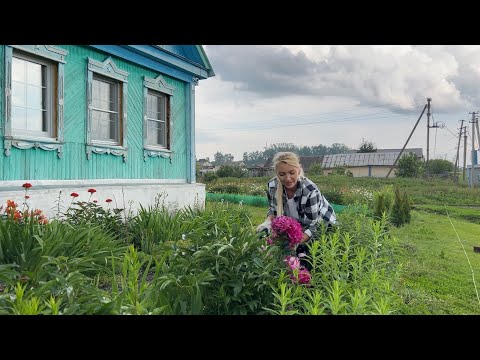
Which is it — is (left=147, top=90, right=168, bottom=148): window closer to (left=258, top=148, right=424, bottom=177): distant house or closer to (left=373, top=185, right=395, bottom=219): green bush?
(left=258, top=148, right=424, bottom=177): distant house

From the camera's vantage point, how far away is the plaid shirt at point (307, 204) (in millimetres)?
2176

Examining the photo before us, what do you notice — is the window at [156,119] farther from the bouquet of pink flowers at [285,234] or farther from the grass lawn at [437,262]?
the bouquet of pink flowers at [285,234]

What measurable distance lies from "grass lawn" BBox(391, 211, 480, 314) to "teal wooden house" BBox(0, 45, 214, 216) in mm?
3035

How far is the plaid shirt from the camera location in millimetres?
2176

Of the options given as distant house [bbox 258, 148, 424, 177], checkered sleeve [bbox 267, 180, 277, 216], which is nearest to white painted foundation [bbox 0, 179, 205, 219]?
distant house [bbox 258, 148, 424, 177]

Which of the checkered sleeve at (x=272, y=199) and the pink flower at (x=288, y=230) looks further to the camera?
the checkered sleeve at (x=272, y=199)

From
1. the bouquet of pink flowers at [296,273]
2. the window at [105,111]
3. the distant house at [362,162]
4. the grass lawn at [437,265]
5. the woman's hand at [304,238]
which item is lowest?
the grass lawn at [437,265]

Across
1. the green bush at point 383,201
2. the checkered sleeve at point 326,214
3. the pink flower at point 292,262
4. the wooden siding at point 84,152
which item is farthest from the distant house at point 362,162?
the pink flower at point 292,262

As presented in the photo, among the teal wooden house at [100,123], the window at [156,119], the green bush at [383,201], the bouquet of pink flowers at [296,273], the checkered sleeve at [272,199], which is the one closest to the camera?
the bouquet of pink flowers at [296,273]

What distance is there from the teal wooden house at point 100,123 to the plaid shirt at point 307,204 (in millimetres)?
2520

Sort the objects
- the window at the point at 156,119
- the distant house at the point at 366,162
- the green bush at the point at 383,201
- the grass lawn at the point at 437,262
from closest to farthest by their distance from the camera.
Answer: the grass lawn at the point at 437,262 < the green bush at the point at 383,201 < the window at the point at 156,119 < the distant house at the point at 366,162

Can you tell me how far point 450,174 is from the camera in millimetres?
5359

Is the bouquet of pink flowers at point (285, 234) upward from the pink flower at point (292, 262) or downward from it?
upward
